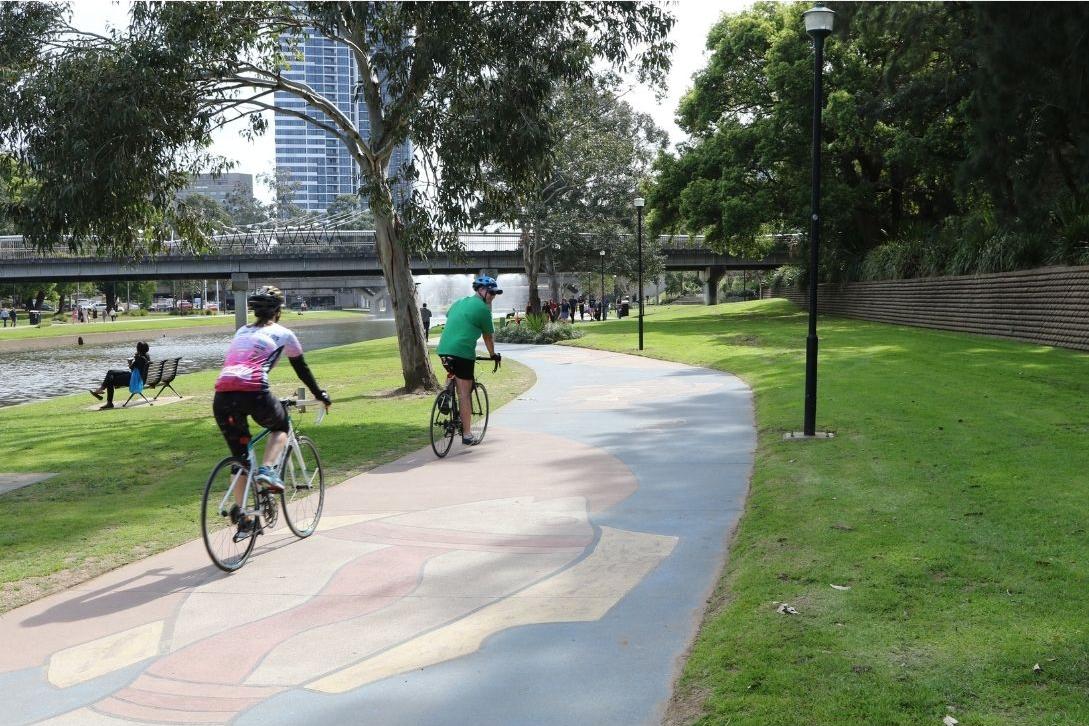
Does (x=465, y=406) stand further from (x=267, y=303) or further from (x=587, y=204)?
(x=587, y=204)

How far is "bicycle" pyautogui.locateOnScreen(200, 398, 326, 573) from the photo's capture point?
20.0 ft

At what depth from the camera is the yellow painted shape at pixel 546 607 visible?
15.0ft

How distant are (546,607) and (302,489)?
2.48 metres

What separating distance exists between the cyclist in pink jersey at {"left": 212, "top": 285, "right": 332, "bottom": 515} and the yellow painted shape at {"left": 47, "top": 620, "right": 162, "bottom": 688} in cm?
118

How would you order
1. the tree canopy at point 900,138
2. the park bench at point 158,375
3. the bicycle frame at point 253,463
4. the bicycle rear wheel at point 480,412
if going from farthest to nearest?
the tree canopy at point 900,138 → the park bench at point 158,375 → the bicycle rear wheel at point 480,412 → the bicycle frame at point 253,463

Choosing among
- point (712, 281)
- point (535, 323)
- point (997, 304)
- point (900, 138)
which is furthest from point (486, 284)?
point (712, 281)

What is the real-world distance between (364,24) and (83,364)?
86.7 feet

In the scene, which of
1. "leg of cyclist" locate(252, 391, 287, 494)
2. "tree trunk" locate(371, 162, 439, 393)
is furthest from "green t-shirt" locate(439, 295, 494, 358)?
"tree trunk" locate(371, 162, 439, 393)

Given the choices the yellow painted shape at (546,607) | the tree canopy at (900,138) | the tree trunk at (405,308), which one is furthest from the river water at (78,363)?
the tree canopy at (900,138)

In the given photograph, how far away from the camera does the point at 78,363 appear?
122 feet

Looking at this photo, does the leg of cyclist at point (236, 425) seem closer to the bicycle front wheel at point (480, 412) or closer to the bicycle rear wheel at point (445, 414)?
the bicycle rear wheel at point (445, 414)

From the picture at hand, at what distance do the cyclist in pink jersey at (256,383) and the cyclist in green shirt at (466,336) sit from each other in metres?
3.98

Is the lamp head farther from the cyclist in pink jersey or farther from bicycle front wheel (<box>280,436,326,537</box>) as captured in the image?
bicycle front wheel (<box>280,436,326,537</box>)

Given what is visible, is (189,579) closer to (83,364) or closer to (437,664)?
(437,664)
